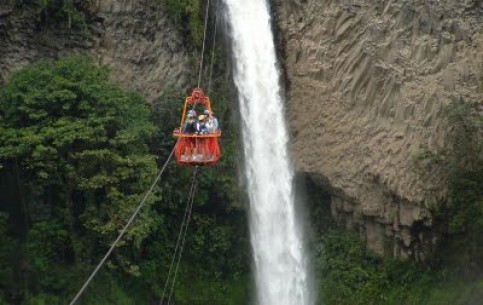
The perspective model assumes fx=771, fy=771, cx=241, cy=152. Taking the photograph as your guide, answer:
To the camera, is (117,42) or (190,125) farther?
(117,42)

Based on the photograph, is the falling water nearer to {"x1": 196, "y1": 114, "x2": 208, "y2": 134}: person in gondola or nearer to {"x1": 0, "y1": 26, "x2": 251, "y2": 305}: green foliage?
{"x1": 0, "y1": 26, "x2": 251, "y2": 305}: green foliage

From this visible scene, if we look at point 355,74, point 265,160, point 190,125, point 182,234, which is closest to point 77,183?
point 182,234

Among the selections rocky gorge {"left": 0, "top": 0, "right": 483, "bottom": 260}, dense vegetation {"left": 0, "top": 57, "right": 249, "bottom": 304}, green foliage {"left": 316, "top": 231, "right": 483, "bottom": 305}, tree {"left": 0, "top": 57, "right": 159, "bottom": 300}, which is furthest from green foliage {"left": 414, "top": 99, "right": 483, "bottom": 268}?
tree {"left": 0, "top": 57, "right": 159, "bottom": 300}

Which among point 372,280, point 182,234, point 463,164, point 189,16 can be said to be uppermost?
point 189,16

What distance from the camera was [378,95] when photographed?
21000 millimetres

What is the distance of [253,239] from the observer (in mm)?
22297

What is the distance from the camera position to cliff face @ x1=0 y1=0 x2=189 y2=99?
20.9 meters

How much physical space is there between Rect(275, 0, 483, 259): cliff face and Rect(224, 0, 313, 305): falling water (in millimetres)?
495

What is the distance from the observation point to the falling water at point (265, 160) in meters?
21.9

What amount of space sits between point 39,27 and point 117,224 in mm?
6098

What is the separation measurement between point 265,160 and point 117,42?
539 cm

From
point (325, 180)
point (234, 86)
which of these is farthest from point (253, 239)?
point (234, 86)

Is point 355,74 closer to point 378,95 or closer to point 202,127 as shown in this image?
point 378,95

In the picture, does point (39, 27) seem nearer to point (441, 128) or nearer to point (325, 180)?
point (325, 180)
